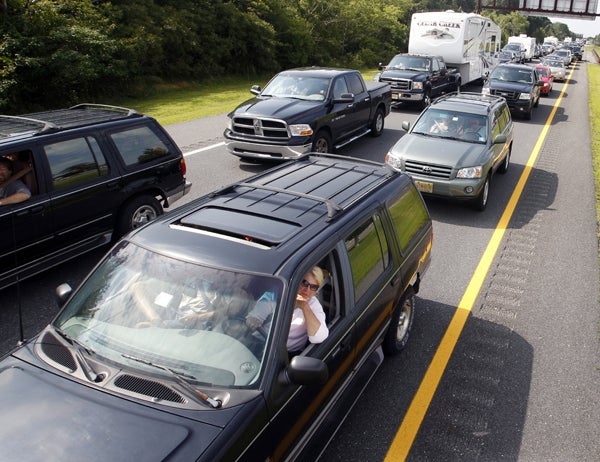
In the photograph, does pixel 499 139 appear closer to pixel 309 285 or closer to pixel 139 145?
pixel 139 145

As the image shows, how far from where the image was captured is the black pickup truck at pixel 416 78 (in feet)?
65.1

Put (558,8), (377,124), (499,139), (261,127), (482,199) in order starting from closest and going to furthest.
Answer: (482,199)
(499,139)
(261,127)
(377,124)
(558,8)

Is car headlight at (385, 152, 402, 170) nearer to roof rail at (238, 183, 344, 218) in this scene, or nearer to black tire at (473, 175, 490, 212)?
black tire at (473, 175, 490, 212)

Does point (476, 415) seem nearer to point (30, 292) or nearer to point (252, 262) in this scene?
point (252, 262)

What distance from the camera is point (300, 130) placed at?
36.1 ft

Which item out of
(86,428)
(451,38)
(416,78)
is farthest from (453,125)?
(451,38)

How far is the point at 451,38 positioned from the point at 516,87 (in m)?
5.64

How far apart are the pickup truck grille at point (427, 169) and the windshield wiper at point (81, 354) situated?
710 cm

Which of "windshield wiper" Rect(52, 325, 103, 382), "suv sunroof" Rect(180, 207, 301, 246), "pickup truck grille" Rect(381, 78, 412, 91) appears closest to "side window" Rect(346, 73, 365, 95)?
"pickup truck grille" Rect(381, 78, 412, 91)

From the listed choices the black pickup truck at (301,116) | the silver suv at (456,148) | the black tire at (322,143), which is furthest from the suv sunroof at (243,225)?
the black tire at (322,143)

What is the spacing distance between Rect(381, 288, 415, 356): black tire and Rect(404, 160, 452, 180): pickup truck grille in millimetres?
4254

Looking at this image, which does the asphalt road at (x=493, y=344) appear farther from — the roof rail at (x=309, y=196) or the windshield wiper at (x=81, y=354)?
the roof rail at (x=309, y=196)

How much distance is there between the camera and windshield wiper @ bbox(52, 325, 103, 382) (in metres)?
3.14

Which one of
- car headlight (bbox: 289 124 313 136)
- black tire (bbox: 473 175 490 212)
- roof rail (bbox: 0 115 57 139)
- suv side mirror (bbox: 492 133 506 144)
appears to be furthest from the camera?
car headlight (bbox: 289 124 313 136)
